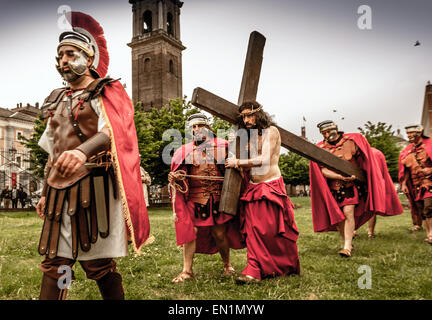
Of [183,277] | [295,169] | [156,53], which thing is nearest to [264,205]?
[183,277]

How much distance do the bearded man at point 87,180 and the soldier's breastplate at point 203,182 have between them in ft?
6.66

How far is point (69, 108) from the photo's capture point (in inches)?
117

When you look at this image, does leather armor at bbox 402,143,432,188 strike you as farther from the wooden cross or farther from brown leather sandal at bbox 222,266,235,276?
brown leather sandal at bbox 222,266,235,276

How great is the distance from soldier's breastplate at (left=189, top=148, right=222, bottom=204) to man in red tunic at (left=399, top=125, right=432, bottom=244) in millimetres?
4659

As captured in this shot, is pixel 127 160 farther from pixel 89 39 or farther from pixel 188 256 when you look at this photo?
pixel 188 256

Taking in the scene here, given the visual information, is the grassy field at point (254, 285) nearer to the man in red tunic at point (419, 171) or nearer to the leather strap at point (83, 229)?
the man in red tunic at point (419, 171)

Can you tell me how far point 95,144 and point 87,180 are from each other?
28 cm

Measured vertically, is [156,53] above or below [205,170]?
above

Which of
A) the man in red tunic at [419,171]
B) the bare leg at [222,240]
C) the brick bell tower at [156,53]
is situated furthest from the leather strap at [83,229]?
the brick bell tower at [156,53]

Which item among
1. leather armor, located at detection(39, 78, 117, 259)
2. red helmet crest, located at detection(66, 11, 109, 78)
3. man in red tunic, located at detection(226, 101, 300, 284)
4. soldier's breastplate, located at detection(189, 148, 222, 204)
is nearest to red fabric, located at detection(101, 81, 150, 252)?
leather armor, located at detection(39, 78, 117, 259)

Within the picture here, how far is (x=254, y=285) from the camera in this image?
4246 mm

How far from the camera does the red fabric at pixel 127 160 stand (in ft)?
9.39

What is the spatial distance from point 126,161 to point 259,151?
2.21 metres
